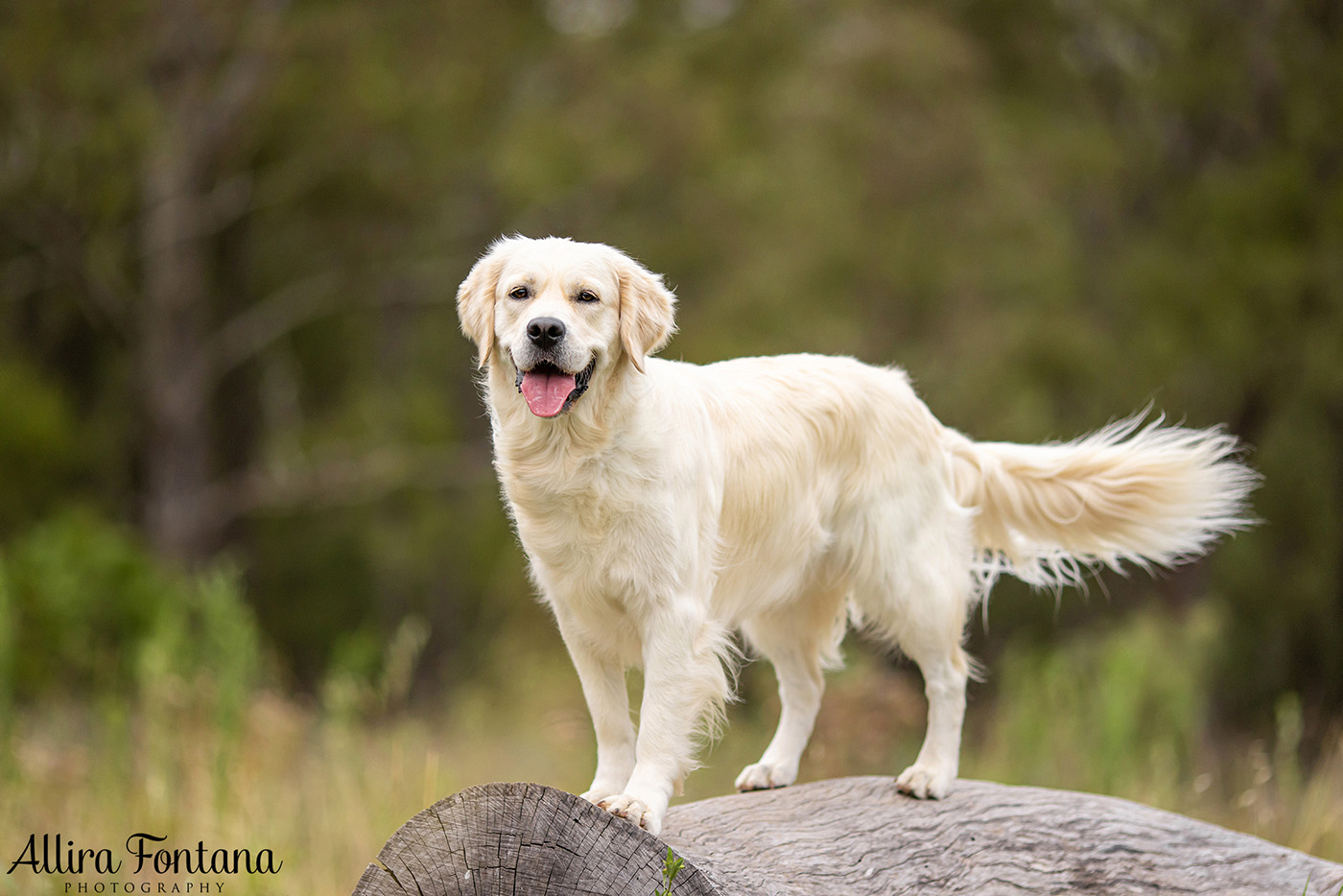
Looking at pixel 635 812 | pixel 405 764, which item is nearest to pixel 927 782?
pixel 635 812

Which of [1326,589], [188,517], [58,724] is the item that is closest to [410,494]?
[188,517]

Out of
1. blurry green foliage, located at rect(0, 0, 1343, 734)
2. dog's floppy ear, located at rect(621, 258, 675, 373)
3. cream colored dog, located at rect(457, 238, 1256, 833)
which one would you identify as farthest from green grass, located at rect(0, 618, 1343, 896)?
dog's floppy ear, located at rect(621, 258, 675, 373)

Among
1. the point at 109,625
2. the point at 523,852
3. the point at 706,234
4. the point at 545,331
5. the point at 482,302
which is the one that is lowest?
the point at 523,852

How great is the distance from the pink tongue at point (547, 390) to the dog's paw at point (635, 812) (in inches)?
36.6

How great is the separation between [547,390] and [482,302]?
388 mm

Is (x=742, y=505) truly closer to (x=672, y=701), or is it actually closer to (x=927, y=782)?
(x=672, y=701)

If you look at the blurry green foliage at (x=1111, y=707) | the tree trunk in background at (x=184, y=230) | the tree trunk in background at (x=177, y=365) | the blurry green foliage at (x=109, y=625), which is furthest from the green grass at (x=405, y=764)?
the tree trunk in background at (x=184, y=230)

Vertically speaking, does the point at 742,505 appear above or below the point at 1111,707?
above

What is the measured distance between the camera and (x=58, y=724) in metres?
6.54

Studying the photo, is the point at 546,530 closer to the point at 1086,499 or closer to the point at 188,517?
the point at 1086,499

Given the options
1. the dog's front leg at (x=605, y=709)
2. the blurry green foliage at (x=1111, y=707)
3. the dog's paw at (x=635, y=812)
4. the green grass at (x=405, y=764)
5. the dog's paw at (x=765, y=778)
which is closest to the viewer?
the dog's paw at (x=635, y=812)

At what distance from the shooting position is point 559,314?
3104mm

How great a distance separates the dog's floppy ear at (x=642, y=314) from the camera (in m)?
3.24

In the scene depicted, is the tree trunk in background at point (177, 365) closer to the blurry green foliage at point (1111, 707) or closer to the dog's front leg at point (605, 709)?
the blurry green foliage at point (1111, 707)
